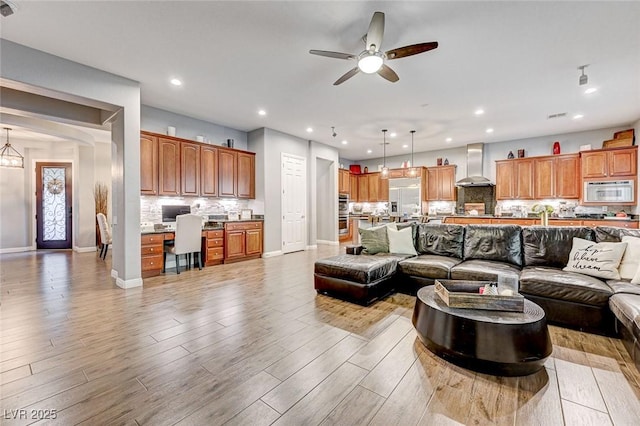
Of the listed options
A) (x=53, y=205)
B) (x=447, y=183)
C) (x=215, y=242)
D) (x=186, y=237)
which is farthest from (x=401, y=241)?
(x=53, y=205)

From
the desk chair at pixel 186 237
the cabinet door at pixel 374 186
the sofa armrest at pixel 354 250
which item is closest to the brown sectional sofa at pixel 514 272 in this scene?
the sofa armrest at pixel 354 250

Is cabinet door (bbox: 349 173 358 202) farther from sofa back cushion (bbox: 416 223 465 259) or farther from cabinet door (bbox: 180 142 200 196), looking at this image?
sofa back cushion (bbox: 416 223 465 259)

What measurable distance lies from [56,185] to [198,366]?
8.81 m

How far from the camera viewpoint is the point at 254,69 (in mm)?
3758

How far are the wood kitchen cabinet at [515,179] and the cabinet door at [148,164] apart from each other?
829 centimetres

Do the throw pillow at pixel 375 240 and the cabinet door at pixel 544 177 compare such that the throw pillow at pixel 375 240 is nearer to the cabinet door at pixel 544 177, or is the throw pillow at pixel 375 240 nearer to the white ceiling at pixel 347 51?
the white ceiling at pixel 347 51

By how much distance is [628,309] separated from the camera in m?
2.10

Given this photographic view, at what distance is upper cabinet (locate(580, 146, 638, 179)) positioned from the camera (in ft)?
19.0

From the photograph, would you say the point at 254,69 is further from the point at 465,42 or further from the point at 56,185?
the point at 56,185

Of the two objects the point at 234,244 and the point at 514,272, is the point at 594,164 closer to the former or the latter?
the point at 514,272

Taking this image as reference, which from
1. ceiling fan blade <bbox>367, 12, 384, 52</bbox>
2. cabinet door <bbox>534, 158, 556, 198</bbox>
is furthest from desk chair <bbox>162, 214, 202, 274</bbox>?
cabinet door <bbox>534, 158, 556, 198</bbox>

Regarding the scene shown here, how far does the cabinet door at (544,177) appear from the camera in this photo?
267 inches

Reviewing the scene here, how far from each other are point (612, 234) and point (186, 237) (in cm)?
597

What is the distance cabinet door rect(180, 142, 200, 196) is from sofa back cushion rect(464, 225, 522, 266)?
5009 millimetres
